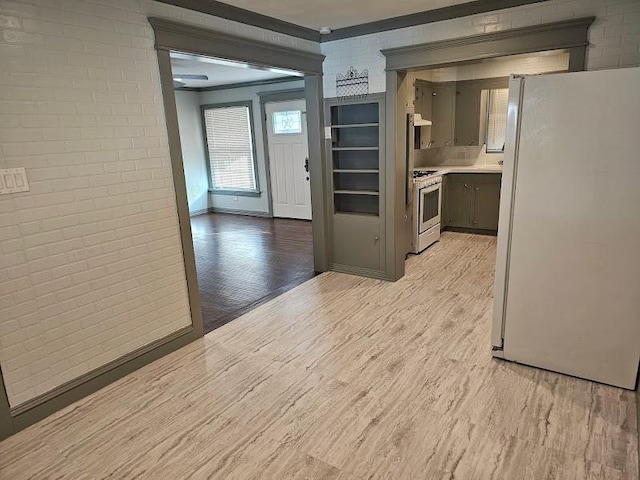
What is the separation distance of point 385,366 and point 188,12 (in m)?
2.81

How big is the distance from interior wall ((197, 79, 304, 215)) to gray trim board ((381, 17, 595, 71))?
11.2ft

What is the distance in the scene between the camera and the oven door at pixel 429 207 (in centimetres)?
510

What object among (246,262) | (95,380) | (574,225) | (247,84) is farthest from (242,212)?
(574,225)

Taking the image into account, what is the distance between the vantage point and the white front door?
7211 mm

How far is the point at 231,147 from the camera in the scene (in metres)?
8.09

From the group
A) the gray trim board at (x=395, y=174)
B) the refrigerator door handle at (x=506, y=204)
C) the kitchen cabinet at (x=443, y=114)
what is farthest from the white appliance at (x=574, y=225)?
the kitchen cabinet at (x=443, y=114)

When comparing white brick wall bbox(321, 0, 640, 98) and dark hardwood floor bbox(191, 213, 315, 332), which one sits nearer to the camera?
white brick wall bbox(321, 0, 640, 98)

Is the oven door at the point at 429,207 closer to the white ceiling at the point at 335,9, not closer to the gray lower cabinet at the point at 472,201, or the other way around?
the gray lower cabinet at the point at 472,201

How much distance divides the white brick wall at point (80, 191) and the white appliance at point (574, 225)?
2317 millimetres

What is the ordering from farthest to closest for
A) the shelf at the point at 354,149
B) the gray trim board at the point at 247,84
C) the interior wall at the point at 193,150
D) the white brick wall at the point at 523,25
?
the interior wall at the point at 193,150 < the gray trim board at the point at 247,84 < the shelf at the point at 354,149 < the white brick wall at the point at 523,25

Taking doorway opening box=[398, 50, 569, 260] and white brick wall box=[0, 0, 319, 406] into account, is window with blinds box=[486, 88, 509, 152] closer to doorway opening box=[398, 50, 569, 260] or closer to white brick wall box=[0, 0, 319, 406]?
doorway opening box=[398, 50, 569, 260]

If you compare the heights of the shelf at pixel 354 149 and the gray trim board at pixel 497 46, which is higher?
the gray trim board at pixel 497 46

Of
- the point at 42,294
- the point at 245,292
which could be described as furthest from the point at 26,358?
the point at 245,292

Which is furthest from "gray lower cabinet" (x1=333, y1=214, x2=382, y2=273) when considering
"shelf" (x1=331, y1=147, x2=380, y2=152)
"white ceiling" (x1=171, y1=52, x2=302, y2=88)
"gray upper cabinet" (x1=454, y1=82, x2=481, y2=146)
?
"gray upper cabinet" (x1=454, y1=82, x2=481, y2=146)
